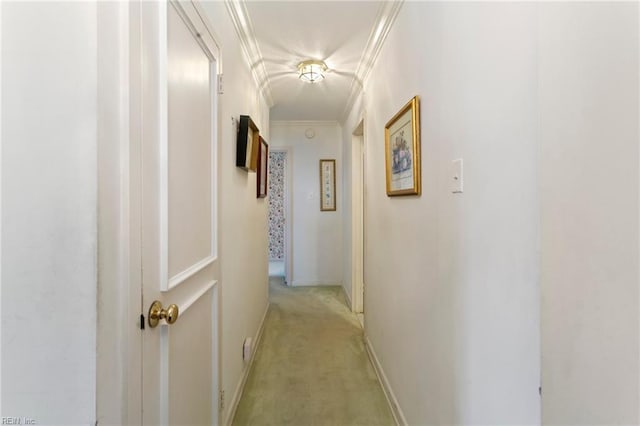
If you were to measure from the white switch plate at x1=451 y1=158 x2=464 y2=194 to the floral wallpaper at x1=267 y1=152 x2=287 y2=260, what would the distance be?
16.8 ft

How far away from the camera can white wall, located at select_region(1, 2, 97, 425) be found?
0.58m

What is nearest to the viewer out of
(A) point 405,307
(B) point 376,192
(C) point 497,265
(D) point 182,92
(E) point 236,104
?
(C) point 497,265

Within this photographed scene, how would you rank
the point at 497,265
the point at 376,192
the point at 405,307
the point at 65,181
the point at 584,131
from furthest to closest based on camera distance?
the point at 376,192, the point at 405,307, the point at 497,265, the point at 65,181, the point at 584,131

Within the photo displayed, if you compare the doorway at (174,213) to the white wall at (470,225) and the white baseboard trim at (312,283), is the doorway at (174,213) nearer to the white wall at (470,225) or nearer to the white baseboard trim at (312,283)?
the white wall at (470,225)

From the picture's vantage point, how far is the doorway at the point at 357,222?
3496 millimetres

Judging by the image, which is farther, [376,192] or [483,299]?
[376,192]

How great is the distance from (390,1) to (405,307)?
65.7 inches

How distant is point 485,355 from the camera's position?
91 centimetres

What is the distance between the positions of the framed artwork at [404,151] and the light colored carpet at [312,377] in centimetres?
135

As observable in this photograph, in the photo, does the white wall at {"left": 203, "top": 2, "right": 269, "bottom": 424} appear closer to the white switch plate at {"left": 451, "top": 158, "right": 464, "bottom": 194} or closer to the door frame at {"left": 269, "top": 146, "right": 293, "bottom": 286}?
the white switch plate at {"left": 451, "top": 158, "right": 464, "bottom": 194}

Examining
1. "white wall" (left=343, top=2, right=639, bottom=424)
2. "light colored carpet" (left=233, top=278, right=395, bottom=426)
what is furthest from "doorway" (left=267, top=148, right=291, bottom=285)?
"white wall" (left=343, top=2, right=639, bottom=424)

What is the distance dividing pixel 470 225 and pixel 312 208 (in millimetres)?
3524

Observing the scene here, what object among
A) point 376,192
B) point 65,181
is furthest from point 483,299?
point 376,192

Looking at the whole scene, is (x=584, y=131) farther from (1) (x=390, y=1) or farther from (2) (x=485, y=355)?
(1) (x=390, y=1)
